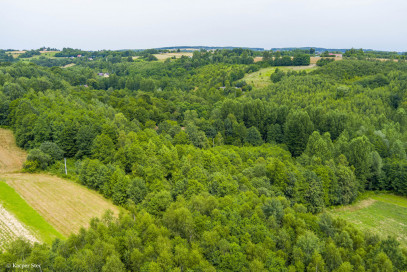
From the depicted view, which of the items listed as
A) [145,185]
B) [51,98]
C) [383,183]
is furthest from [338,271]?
[51,98]

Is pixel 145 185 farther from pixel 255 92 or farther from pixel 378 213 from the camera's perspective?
pixel 255 92

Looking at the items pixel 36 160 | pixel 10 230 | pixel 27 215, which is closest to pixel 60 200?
pixel 27 215

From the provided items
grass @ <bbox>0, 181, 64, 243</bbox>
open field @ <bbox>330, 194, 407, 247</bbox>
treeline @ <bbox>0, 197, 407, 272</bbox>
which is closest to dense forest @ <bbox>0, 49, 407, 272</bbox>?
treeline @ <bbox>0, 197, 407, 272</bbox>

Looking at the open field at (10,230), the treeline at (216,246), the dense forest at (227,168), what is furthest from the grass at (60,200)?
the treeline at (216,246)

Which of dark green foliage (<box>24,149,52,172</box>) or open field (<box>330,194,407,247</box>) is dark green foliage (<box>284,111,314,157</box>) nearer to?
open field (<box>330,194,407,247</box>)

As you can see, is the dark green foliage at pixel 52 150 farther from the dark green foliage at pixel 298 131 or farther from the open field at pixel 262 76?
the open field at pixel 262 76

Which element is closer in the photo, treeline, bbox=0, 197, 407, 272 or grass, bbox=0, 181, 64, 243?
treeline, bbox=0, 197, 407, 272
